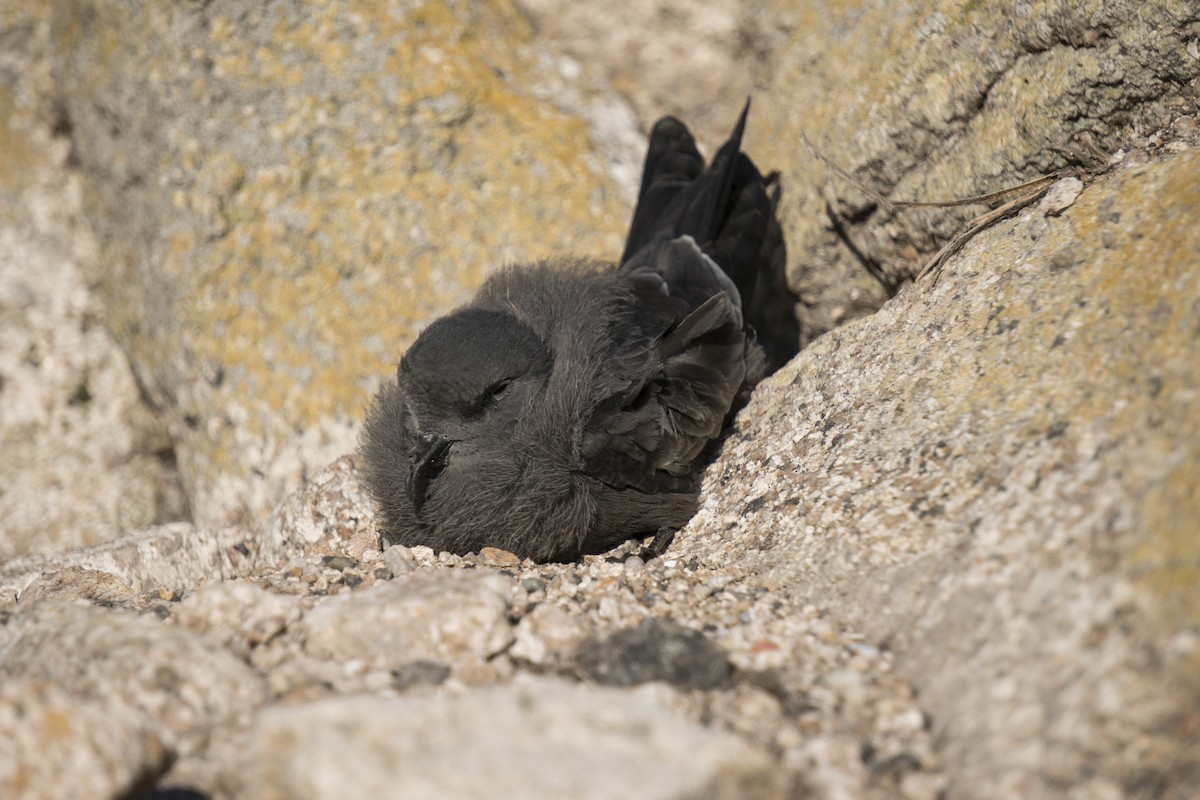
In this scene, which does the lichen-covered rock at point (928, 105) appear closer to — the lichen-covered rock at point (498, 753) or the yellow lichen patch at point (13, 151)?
the lichen-covered rock at point (498, 753)

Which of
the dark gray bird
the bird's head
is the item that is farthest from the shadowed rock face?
the bird's head

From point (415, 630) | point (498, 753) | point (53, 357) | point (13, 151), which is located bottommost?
point (53, 357)

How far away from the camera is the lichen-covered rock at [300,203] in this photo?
4660mm

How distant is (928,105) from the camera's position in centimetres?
383

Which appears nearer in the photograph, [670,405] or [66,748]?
[66,748]

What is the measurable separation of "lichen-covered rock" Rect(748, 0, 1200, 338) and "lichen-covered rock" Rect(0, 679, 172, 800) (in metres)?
3.22

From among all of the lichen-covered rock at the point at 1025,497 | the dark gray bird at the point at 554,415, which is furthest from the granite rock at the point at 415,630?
the dark gray bird at the point at 554,415

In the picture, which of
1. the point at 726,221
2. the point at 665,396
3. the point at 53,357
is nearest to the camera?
the point at 665,396

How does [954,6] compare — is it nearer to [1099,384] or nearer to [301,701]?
[1099,384]

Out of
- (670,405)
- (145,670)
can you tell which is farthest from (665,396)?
(145,670)

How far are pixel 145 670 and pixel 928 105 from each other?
3380 mm

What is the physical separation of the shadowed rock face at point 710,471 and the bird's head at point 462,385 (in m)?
0.40

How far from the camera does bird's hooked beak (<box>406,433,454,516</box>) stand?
3.55 m

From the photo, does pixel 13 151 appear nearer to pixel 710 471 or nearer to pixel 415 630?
pixel 710 471
